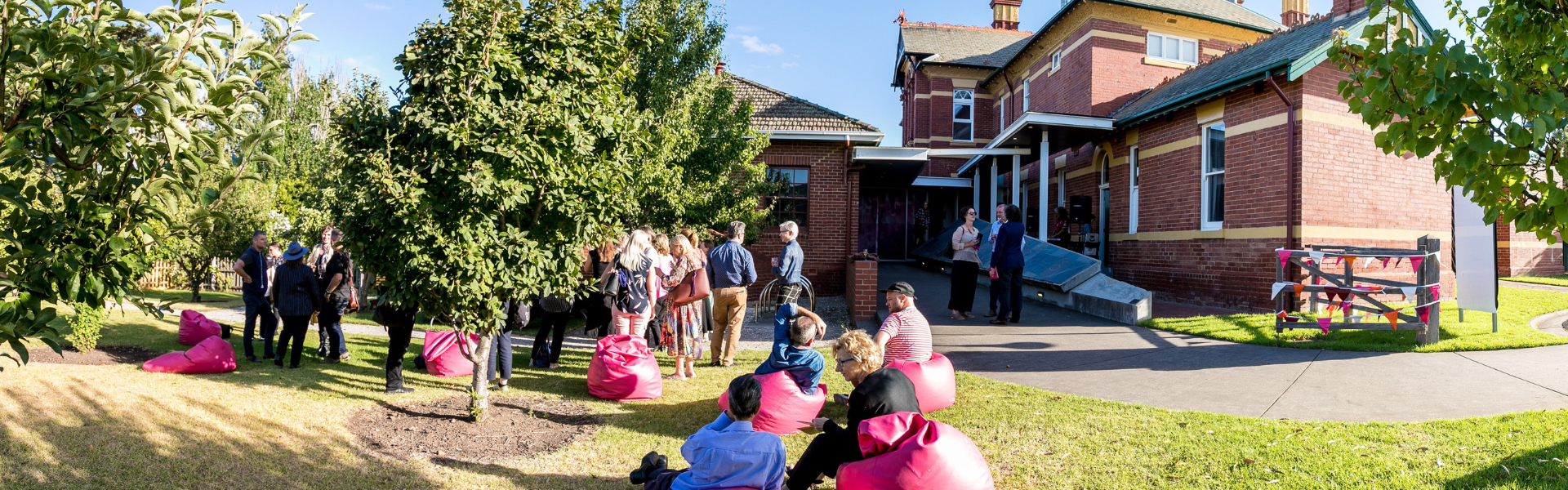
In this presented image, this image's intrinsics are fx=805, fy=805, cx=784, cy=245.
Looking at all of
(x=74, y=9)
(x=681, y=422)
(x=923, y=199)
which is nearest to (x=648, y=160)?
(x=681, y=422)

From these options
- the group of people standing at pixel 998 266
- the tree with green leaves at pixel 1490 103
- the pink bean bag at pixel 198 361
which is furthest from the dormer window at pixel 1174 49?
the pink bean bag at pixel 198 361

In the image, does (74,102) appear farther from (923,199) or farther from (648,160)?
(923,199)

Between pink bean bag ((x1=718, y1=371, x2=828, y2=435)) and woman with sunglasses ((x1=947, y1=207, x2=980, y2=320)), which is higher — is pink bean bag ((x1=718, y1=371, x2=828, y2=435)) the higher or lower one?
the lower one

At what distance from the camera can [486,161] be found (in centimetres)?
521

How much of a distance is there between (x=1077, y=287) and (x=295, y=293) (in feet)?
33.6

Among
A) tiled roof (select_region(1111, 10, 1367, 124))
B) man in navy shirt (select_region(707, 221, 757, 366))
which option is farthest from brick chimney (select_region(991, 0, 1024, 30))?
A: man in navy shirt (select_region(707, 221, 757, 366))

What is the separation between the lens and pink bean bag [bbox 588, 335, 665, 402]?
661cm

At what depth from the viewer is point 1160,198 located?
1441 centimetres

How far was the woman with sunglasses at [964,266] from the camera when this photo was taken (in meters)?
10.8

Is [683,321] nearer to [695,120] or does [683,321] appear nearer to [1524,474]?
[695,120]

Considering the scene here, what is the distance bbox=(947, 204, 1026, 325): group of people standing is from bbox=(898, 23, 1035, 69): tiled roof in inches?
649

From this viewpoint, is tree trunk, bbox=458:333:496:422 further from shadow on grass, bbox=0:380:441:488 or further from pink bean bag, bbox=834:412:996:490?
pink bean bag, bbox=834:412:996:490

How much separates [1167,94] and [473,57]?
13685 mm

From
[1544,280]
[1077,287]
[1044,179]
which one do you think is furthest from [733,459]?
[1544,280]
